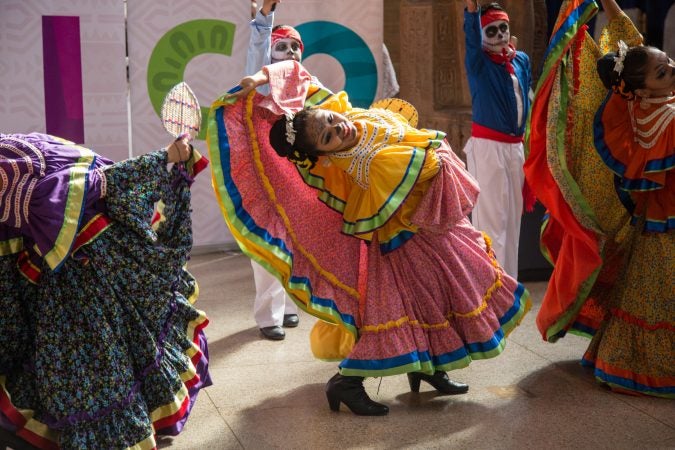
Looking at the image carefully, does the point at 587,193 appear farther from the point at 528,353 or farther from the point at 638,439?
the point at 638,439

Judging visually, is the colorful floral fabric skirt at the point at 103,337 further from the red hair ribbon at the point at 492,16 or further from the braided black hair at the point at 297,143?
the red hair ribbon at the point at 492,16

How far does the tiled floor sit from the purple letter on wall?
1.99m

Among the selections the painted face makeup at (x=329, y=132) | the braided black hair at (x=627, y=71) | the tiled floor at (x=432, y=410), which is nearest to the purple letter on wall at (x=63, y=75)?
the tiled floor at (x=432, y=410)

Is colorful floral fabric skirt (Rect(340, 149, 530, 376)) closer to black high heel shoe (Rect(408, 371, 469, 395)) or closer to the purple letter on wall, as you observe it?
black high heel shoe (Rect(408, 371, 469, 395))

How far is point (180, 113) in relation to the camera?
2.94 meters

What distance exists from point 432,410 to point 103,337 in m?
1.38

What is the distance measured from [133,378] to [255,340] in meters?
1.64

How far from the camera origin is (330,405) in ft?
11.3

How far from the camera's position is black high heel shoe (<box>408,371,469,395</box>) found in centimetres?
358

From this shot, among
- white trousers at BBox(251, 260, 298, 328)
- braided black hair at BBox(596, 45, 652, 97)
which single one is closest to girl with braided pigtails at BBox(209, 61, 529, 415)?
braided black hair at BBox(596, 45, 652, 97)

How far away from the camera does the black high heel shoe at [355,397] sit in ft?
11.0

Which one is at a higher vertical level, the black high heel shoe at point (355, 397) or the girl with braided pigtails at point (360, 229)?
the girl with braided pigtails at point (360, 229)

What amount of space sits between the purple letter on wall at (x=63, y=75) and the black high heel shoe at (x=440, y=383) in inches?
119

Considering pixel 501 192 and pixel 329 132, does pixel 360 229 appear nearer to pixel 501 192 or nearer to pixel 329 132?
pixel 329 132
